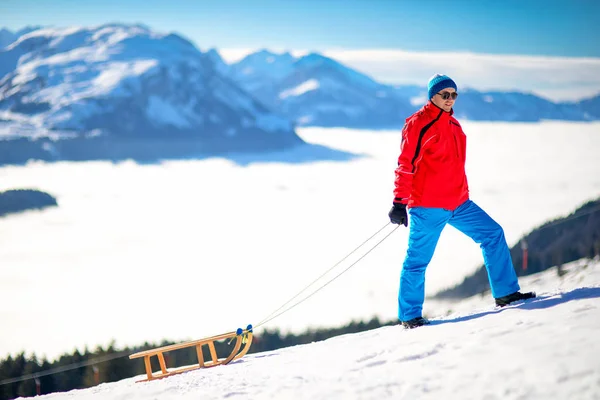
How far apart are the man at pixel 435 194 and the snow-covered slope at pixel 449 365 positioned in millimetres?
570

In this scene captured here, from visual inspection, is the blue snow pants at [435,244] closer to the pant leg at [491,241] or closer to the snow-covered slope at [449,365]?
the pant leg at [491,241]

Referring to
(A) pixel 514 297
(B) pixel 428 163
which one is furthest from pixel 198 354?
(A) pixel 514 297

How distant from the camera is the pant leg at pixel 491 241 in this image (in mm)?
5664

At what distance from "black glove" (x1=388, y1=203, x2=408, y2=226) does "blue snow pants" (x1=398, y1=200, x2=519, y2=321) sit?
113 mm

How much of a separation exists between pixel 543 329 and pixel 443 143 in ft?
6.77

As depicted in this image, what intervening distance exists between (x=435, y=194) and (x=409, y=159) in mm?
457

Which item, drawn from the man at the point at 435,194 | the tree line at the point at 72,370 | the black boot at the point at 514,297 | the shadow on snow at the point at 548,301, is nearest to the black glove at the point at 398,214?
the man at the point at 435,194

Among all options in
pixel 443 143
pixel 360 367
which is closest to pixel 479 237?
pixel 443 143

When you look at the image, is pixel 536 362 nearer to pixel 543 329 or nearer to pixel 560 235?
pixel 543 329

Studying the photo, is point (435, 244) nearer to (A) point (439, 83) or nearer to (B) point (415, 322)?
(B) point (415, 322)

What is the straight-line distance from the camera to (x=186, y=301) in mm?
173375

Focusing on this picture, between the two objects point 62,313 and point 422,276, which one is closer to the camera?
point 422,276

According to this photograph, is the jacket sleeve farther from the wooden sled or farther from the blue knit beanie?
the wooden sled

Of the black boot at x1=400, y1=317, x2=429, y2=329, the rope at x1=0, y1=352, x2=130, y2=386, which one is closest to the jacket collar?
the black boot at x1=400, y1=317, x2=429, y2=329
